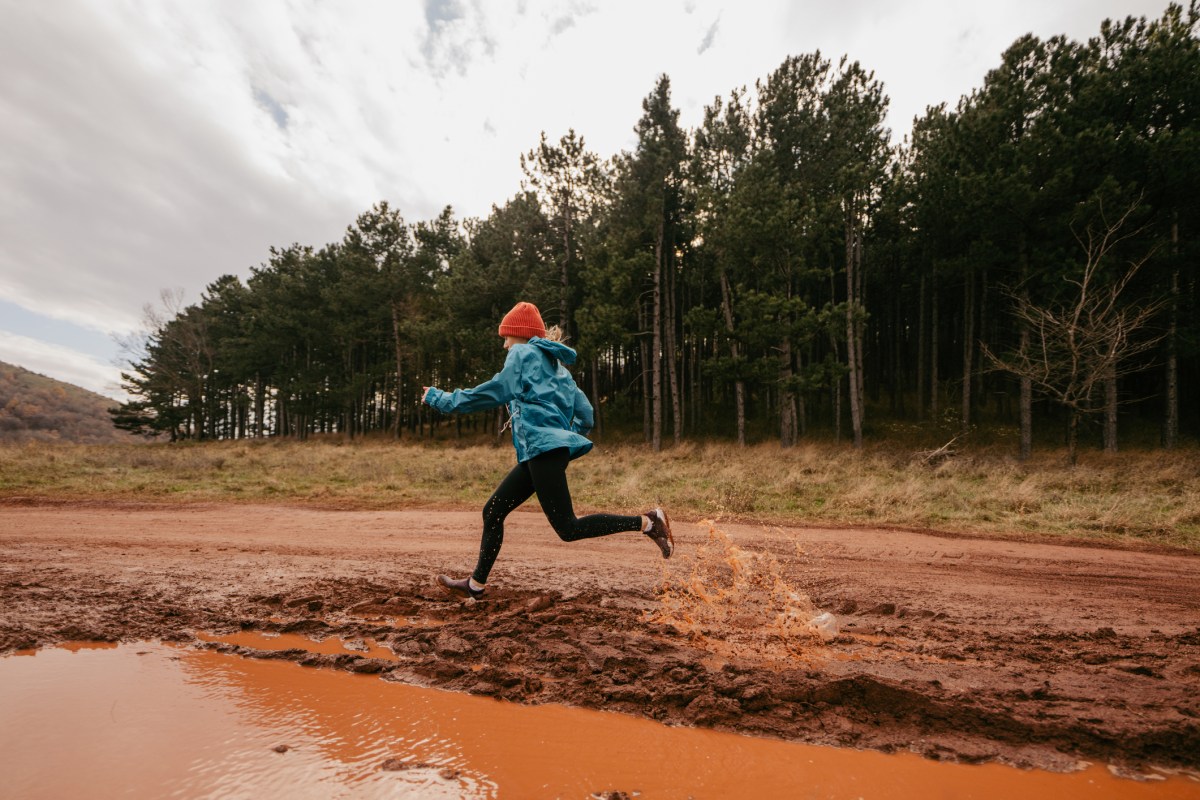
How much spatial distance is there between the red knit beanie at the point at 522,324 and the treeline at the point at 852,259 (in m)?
14.9

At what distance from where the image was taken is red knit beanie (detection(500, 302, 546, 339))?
13.0 feet

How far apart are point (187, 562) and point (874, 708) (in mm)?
5599

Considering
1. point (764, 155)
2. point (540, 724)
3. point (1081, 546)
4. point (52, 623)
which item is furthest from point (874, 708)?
point (764, 155)

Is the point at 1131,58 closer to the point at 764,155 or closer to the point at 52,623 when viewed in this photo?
the point at 764,155

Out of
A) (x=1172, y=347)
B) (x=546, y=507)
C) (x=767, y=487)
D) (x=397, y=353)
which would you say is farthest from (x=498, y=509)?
(x=397, y=353)

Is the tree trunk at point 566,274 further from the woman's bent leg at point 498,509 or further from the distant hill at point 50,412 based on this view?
Result: the distant hill at point 50,412

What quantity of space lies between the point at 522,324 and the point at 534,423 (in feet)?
2.60

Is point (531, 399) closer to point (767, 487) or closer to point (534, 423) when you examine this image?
point (534, 423)

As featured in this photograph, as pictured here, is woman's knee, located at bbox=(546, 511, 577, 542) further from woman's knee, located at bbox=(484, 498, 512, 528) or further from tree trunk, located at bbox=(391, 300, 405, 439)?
tree trunk, located at bbox=(391, 300, 405, 439)

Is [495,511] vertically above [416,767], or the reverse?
[495,511]

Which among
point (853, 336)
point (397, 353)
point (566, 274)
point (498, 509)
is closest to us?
point (498, 509)

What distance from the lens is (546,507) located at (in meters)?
3.77

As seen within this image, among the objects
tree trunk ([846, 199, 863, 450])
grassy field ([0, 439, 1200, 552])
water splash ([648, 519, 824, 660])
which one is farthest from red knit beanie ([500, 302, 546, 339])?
tree trunk ([846, 199, 863, 450])

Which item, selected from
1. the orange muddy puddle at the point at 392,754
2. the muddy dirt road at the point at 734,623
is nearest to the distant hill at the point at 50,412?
the muddy dirt road at the point at 734,623
